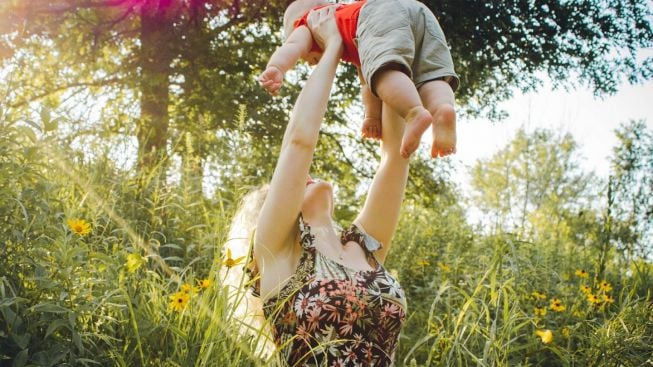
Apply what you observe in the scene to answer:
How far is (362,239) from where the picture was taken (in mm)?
2316

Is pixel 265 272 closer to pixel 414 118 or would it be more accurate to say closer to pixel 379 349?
pixel 379 349

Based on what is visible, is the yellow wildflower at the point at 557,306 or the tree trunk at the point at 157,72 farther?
the tree trunk at the point at 157,72

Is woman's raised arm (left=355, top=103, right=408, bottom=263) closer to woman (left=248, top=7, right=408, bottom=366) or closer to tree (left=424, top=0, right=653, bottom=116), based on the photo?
woman (left=248, top=7, right=408, bottom=366)

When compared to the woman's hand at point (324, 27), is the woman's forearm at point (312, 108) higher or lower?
lower

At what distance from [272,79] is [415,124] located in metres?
0.52

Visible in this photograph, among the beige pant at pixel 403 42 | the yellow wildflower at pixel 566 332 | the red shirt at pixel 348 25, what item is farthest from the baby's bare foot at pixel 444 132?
the yellow wildflower at pixel 566 332

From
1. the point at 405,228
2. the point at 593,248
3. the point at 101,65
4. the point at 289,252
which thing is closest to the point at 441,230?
the point at 405,228

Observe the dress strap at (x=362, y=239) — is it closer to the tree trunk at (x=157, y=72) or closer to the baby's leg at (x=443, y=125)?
the baby's leg at (x=443, y=125)

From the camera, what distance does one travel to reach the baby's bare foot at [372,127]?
245 centimetres

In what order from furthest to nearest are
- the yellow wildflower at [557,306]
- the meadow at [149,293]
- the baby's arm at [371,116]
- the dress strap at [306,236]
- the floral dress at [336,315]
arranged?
1. the yellow wildflower at [557,306]
2. the baby's arm at [371,116]
3. the dress strap at [306,236]
4. the floral dress at [336,315]
5. the meadow at [149,293]

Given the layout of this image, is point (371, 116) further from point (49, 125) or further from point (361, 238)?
point (49, 125)

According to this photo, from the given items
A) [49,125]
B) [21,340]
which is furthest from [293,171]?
[21,340]

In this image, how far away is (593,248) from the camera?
4.85 meters

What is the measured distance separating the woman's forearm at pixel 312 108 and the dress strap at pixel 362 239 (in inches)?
17.2
